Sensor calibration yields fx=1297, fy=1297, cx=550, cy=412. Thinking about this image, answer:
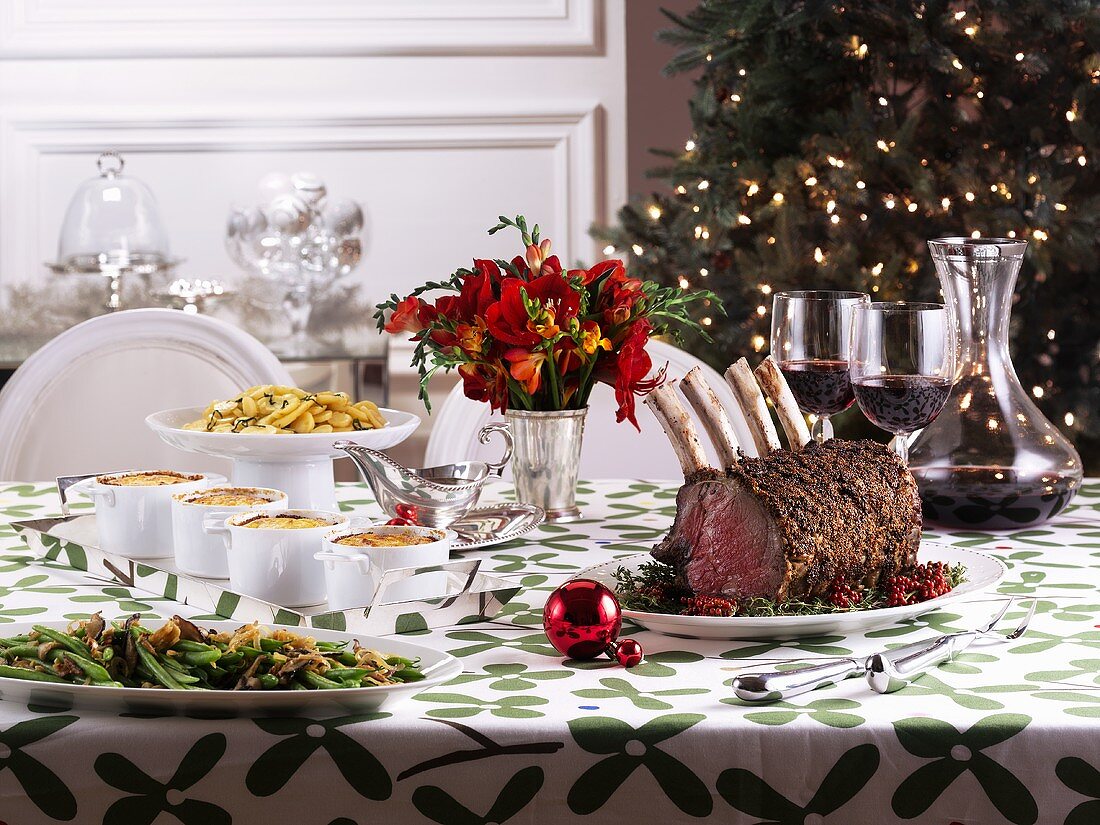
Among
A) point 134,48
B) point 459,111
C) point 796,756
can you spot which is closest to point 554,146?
point 459,111

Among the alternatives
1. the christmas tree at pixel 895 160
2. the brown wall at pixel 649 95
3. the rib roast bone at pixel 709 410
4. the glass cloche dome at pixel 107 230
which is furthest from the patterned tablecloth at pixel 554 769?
the brown wall at pixel 649 95

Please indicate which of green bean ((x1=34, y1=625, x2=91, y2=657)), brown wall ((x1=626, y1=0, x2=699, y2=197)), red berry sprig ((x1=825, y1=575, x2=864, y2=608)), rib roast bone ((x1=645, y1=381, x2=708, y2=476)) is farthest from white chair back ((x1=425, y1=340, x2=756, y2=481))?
brown wall ((x1=626, y1=0, x2=699, y2=197))

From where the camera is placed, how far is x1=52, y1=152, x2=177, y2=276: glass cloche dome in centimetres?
336

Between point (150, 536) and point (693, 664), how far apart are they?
0.60 meters

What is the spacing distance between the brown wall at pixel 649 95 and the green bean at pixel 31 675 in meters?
3.18

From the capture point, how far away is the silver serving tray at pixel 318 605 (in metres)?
1.01

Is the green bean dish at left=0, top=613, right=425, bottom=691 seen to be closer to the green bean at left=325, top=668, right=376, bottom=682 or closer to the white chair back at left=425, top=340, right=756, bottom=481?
the green bean at left=325, top=668, right=376, bottom=682

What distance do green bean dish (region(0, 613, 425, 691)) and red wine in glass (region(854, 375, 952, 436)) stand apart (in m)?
0.57

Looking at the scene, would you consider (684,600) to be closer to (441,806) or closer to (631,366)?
(441,806)

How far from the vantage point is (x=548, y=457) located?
1.49m

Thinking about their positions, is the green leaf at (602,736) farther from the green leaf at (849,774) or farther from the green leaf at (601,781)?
the green leaf at (849,774)

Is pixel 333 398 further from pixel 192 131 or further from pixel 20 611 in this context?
pixel 192 131

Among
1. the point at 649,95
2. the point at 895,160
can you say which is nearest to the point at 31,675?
the point at 895,160

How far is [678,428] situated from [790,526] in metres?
0.24
